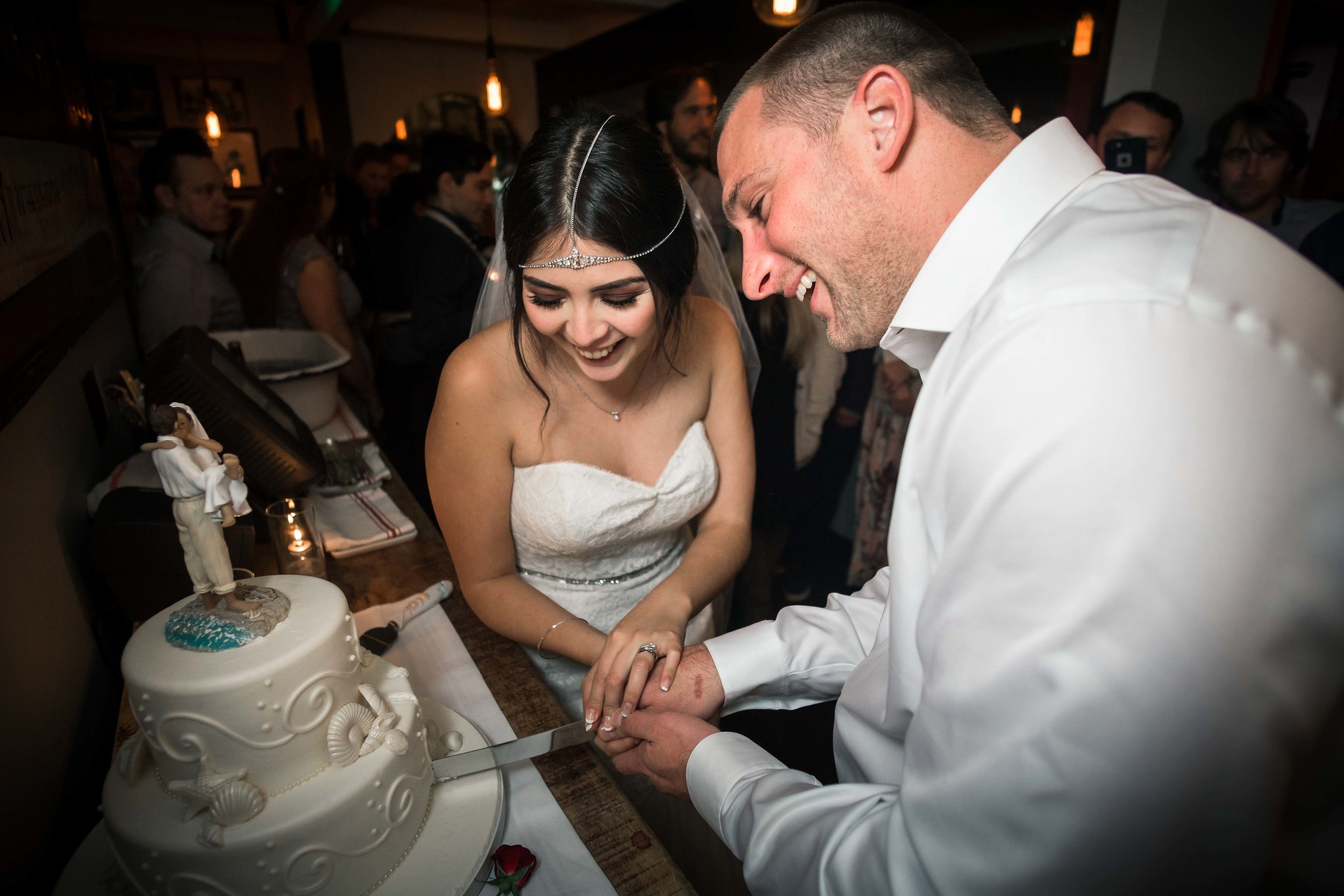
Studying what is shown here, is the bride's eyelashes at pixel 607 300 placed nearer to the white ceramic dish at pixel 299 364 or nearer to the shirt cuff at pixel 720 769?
the shirt cuff at pixel 720 769

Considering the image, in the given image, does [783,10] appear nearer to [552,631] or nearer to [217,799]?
[552,631]

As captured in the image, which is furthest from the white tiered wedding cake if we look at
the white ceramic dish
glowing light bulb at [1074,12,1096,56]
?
glowing light bulb at [1074,12,1096,56]

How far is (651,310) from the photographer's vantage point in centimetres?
152

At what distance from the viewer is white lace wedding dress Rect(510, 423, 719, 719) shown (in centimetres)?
168

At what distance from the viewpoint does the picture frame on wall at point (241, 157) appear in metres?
9.07

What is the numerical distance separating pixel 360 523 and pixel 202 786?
1116 millimetres

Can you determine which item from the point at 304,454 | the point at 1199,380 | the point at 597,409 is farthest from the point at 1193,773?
the point at 304,454

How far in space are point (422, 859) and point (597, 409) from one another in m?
1.11

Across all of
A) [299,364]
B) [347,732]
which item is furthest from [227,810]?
[299,364]

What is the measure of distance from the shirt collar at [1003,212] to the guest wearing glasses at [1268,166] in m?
2.86

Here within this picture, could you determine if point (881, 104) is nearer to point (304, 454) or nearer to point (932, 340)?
point (932, 340)

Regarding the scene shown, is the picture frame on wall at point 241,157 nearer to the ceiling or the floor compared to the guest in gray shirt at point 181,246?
nearer to the ceiling

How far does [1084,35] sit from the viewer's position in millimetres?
3578

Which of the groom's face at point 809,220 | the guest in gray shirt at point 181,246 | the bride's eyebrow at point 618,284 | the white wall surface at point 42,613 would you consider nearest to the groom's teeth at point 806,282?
the groom's face at point 809,220
